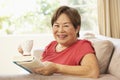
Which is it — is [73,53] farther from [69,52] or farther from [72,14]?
[72,14]

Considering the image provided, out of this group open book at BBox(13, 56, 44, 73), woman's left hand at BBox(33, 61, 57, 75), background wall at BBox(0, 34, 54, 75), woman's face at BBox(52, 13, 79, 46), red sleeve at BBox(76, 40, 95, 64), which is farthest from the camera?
background wall at BBox(0, 34, 54, 75)

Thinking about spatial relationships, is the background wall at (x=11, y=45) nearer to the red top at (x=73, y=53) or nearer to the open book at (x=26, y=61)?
the red top at (x=73, y=53)

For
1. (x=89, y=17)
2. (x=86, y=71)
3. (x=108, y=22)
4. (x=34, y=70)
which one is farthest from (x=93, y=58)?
(x=89, y=17)

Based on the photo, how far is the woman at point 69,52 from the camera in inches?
54.5

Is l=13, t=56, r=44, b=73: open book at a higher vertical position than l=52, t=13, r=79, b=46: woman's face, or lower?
lower

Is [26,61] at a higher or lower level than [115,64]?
higher

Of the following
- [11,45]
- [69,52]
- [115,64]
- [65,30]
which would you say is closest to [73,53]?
[69,52]

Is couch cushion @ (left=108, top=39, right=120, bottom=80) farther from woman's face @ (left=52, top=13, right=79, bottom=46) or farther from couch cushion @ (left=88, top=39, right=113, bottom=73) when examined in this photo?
woman's face @ (left=52, top=13, right=79, bottom=46)

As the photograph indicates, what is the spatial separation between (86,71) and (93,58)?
97 millimetres

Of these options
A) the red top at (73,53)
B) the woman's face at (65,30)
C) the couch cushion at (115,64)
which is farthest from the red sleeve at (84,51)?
the couch cushion at (115,64)

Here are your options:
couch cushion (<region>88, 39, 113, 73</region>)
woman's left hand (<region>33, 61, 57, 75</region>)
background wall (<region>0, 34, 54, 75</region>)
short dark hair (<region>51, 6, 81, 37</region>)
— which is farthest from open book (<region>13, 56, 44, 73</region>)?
background wall (<region>0, 34, 54, 75</region>)

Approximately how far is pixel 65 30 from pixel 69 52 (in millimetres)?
155

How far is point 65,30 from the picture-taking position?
1591 millimetres

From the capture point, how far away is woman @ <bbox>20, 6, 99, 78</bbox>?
4.54 feet
